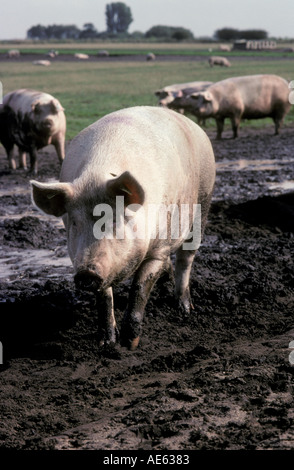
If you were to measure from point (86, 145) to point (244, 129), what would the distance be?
13648mm

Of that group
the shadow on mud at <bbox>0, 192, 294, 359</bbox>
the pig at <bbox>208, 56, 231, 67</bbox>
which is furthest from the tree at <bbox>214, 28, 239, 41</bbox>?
the shadow on mud at <bbox>0, 192, 294, 359</bbox>

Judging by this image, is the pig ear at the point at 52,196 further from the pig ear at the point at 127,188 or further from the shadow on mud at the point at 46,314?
the shadow on mud at the point at 46,314

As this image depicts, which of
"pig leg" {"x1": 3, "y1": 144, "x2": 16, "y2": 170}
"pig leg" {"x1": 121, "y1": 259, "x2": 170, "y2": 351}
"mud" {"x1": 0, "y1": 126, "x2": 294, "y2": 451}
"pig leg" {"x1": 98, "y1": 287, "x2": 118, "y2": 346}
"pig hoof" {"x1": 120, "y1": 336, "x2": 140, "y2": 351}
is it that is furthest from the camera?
"pig leg" {"x1": 3, "y1": 144, "x2": 16, "y2": 170}

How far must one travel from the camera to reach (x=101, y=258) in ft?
11.3

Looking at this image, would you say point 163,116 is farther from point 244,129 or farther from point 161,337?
point 244,129

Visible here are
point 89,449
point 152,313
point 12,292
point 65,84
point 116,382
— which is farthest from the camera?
point 65,84

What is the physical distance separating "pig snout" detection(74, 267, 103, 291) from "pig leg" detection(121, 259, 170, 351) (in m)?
0.63

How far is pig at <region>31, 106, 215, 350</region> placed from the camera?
3.51m

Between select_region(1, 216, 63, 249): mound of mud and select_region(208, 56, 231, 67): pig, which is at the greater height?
select_region(1, 216, 63, 249): mound of mud

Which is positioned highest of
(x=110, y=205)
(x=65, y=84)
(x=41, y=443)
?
(x=110, y=205)

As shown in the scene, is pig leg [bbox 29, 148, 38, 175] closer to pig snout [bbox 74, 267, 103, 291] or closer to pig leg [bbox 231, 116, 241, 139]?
pig leg [bbox 231, 116, 241, 139]

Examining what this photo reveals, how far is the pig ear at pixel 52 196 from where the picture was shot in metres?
3.55

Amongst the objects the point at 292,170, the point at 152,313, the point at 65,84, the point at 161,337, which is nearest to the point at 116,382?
the point at 161,337
